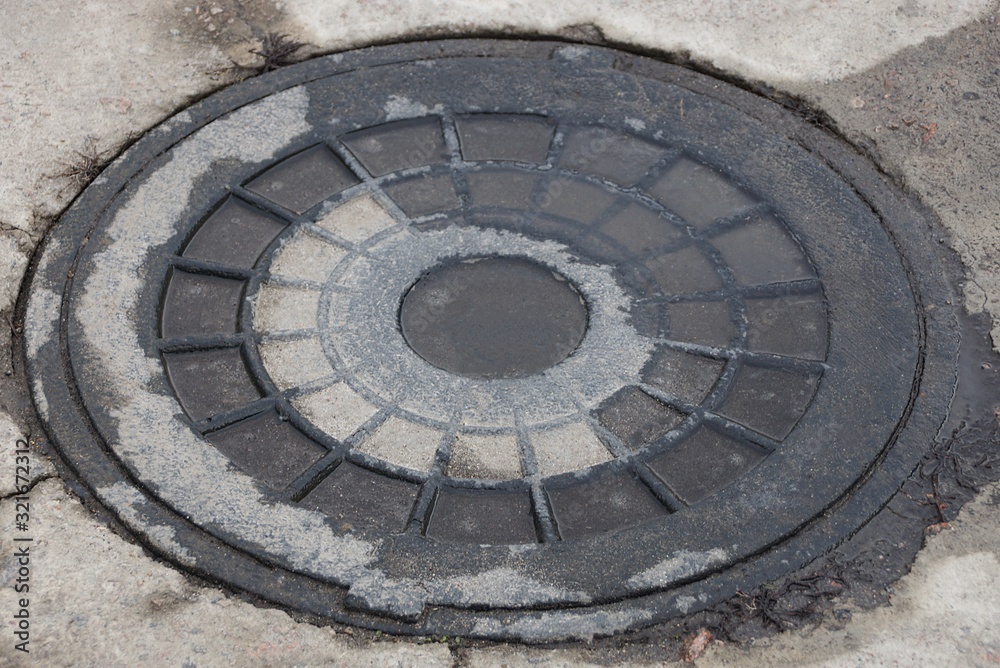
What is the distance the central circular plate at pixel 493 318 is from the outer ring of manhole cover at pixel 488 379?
0.14 ft

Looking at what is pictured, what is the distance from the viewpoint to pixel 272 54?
3.77 meters

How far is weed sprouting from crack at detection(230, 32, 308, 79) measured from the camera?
148 inches

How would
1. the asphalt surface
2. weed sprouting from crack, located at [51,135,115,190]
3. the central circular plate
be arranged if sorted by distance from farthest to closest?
1. weed sprouting from crack, located at [51,135,115,190]
2. the central circular plate
3. the asphalt surface

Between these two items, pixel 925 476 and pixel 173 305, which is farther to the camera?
pixel 173 305

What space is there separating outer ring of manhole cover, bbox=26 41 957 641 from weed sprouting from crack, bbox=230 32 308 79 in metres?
0.10

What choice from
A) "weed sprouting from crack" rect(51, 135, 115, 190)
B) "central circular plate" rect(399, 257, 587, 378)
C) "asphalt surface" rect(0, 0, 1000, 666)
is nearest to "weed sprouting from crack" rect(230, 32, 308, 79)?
"asphalt surface" rect(0, 0, 1000, 666)

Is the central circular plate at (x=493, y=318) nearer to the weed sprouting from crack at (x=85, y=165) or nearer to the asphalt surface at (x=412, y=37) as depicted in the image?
the asphalt surface at (x=412, y=37)

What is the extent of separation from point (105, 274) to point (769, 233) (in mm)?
1941

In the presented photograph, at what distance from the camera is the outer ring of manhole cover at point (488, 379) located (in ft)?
8.52

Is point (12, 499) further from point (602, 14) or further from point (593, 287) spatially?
point (602, 14)

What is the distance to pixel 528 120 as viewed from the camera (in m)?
3.67

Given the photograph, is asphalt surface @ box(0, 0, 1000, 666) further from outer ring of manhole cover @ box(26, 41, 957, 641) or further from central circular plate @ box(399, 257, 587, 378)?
central circular plate @ box(399, 257, 587, 378)

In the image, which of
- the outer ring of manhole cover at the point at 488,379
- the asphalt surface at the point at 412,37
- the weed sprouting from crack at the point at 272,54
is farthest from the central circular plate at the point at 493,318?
the weed sprouting from crack at the point at 272,54

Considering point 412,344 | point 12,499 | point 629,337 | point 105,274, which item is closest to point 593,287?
point 629,337
